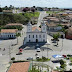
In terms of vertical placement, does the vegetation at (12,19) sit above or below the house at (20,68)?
above

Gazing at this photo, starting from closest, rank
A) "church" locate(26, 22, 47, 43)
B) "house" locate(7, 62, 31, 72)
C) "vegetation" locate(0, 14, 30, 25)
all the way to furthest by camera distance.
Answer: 1. "house" locate(7, 62, 31, 72)
2. "church" locate(26, 22, 47, 43)
3. "vegetation" locate(0, 14, 30, 25)

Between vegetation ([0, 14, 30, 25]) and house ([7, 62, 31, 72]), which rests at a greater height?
vegetation ([0, 14, 30, 25])

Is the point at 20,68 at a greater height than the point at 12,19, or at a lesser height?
lesser

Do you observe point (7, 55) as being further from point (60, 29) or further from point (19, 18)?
point (19, 18)

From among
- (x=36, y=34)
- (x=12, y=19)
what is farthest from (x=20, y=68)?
(x=12, y=19)

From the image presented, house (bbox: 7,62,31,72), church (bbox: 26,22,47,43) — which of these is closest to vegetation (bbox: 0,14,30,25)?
church (bbox: 26,22,47,43)

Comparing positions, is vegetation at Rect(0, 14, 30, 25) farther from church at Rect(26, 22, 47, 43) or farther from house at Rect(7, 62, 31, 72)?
house at Rect(7, 62, 31, 72)

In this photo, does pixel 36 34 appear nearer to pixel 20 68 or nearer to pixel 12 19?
pixel 20 68

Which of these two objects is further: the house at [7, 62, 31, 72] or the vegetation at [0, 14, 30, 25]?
the vegetation at [0, 14, 30, 25]

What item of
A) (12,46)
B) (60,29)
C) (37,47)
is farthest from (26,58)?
(60,29)

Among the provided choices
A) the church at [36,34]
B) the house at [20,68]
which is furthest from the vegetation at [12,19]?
the house at [20,68]

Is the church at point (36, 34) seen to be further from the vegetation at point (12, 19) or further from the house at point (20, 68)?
the vegetation at point (12, 19)
